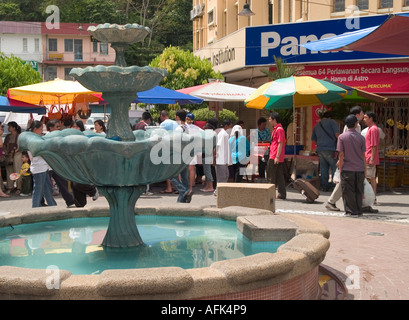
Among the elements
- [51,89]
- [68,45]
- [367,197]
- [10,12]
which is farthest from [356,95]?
[10,12]

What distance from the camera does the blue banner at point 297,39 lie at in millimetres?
19984

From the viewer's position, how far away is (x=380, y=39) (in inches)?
404

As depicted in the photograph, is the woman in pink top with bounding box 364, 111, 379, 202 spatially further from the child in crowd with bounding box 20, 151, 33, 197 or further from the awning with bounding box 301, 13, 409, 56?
the child in crowd with bounding box 20, 151, 33, 197

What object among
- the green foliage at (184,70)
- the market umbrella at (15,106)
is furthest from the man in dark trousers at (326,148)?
the green foliage at (184,70)

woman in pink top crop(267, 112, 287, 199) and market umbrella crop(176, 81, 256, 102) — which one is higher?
market umbrella crop(176, 81, 256, 102)

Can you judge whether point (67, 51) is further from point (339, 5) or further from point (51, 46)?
point (339, 5)

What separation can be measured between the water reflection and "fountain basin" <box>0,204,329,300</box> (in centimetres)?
108

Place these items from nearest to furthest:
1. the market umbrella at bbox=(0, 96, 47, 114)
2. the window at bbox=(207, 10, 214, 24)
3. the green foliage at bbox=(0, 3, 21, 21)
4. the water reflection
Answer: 1. the water reflection
2. the market umbrella at bbox=(0, 96, 47, 114)
3. the window at bbox=(207, 10, 214, 24)
4. the green foliage at bbox=(0, 3, 21, 21)

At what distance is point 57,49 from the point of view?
66312 millimetres

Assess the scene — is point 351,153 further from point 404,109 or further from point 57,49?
point 57,49

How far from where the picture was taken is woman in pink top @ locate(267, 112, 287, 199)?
12422mm

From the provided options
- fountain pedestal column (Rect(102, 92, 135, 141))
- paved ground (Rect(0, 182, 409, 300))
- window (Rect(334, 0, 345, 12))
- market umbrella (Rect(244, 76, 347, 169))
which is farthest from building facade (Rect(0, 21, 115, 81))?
fountain pedestal column (Rect(102, 92, 135, 141))

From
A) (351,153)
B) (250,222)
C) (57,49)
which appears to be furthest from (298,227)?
(57,49)

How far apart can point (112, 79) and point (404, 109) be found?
633 inches
